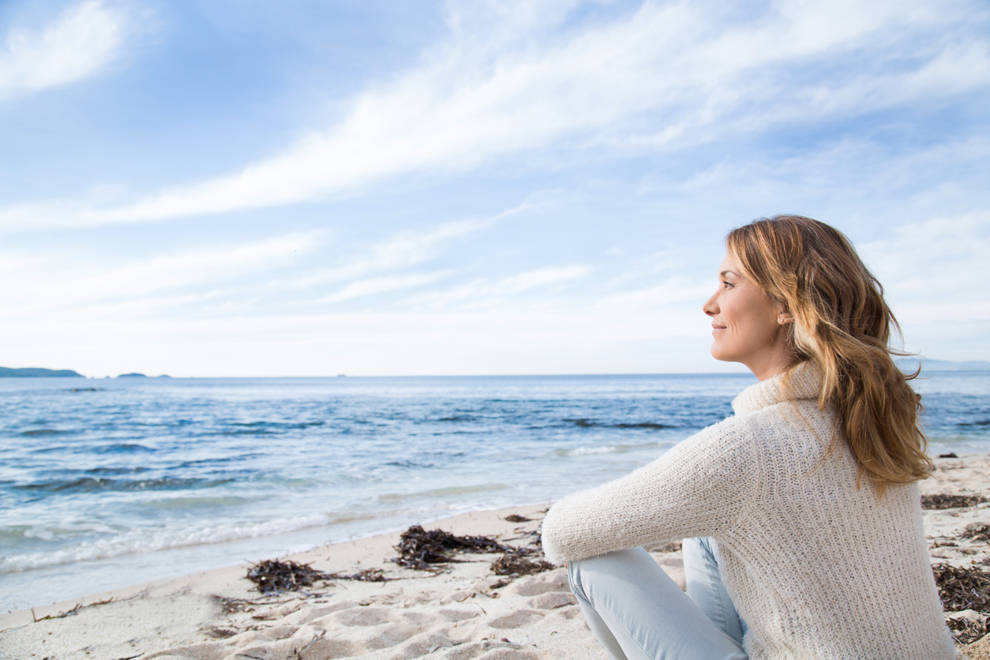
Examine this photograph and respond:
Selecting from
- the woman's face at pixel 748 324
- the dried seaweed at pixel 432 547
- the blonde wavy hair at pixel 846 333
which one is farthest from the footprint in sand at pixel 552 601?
the blonde wavy hair at pixel 846 333

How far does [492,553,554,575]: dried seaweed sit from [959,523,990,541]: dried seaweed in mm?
2858

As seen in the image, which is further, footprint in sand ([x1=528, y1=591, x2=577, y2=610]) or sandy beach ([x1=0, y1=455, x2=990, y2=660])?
footprint in sand ([x1=528, y1=591, x2=577, y2=610])

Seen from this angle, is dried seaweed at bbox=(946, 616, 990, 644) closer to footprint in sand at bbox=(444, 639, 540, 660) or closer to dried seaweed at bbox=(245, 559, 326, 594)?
footprint in sand at bbox=(444, 639, 540, 660)

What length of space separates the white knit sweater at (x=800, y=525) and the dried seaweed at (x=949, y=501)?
5.16 m

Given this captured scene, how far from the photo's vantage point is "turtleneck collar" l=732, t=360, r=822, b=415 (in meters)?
1.50

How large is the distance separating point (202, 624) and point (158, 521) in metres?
3.80

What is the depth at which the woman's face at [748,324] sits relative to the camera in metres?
1.67

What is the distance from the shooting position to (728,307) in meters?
1.73

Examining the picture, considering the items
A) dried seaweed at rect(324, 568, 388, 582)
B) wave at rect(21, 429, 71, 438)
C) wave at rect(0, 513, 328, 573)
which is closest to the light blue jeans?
dried seaweed at rect(324, 568, 388, 582)

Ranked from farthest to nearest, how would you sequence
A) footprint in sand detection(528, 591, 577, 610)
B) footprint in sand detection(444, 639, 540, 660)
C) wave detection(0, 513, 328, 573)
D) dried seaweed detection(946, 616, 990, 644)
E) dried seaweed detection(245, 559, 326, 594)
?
wave detection(0, 513, 328, 573) → dried seaweed detection(245, 559, 326, 594) → footprint in sand detection(528, 591, 577, 610) → footprint in sand detection(444, 639, 540, 660) → dried seaweed detection(946, 616, 990, 644)

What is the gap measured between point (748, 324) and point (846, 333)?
26 cm

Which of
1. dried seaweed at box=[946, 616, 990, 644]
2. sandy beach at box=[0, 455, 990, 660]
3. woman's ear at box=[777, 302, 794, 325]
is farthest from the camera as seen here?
sandy beach at box=[0, 455, 990, 660]

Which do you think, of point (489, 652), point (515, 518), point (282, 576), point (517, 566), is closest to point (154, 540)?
point (282, 576)

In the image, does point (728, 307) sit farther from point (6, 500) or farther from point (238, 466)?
point (238, 466)
